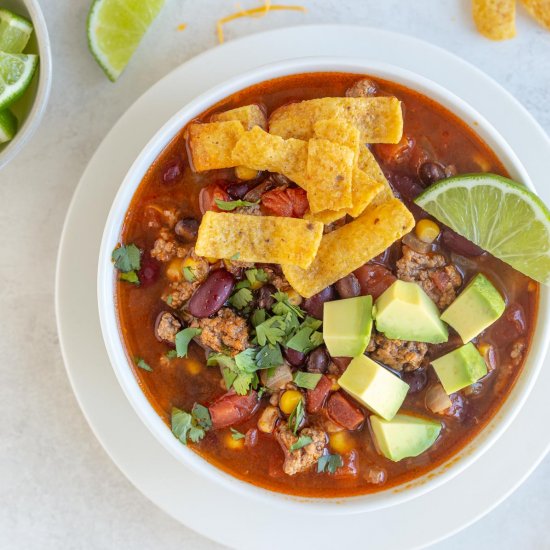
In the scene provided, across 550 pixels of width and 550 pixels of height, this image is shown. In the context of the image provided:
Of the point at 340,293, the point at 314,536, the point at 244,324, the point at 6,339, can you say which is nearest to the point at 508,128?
the point at 340,293

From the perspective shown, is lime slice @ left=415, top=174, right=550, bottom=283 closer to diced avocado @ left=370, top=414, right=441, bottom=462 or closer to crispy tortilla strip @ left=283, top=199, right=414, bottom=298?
crispy tortilla strip @ left=283, top=199, right=414, bottom=298

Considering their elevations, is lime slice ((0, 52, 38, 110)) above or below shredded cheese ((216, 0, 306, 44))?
below

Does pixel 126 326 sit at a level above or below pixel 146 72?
below

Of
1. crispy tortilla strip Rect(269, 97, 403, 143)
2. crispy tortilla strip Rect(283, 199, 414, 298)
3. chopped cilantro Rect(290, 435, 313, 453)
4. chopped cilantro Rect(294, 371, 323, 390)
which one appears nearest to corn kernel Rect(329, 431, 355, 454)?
chopped cilantro Rect(290, 435, 313, 453)

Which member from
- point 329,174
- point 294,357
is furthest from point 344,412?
point 329,174

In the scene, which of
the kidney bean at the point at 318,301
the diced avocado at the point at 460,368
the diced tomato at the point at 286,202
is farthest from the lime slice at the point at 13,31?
the diced avocado at the point at 460,368

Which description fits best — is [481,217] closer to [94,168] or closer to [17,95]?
[94,168]

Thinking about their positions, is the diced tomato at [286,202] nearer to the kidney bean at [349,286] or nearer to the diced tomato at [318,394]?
the kidney bean at [349,286]
